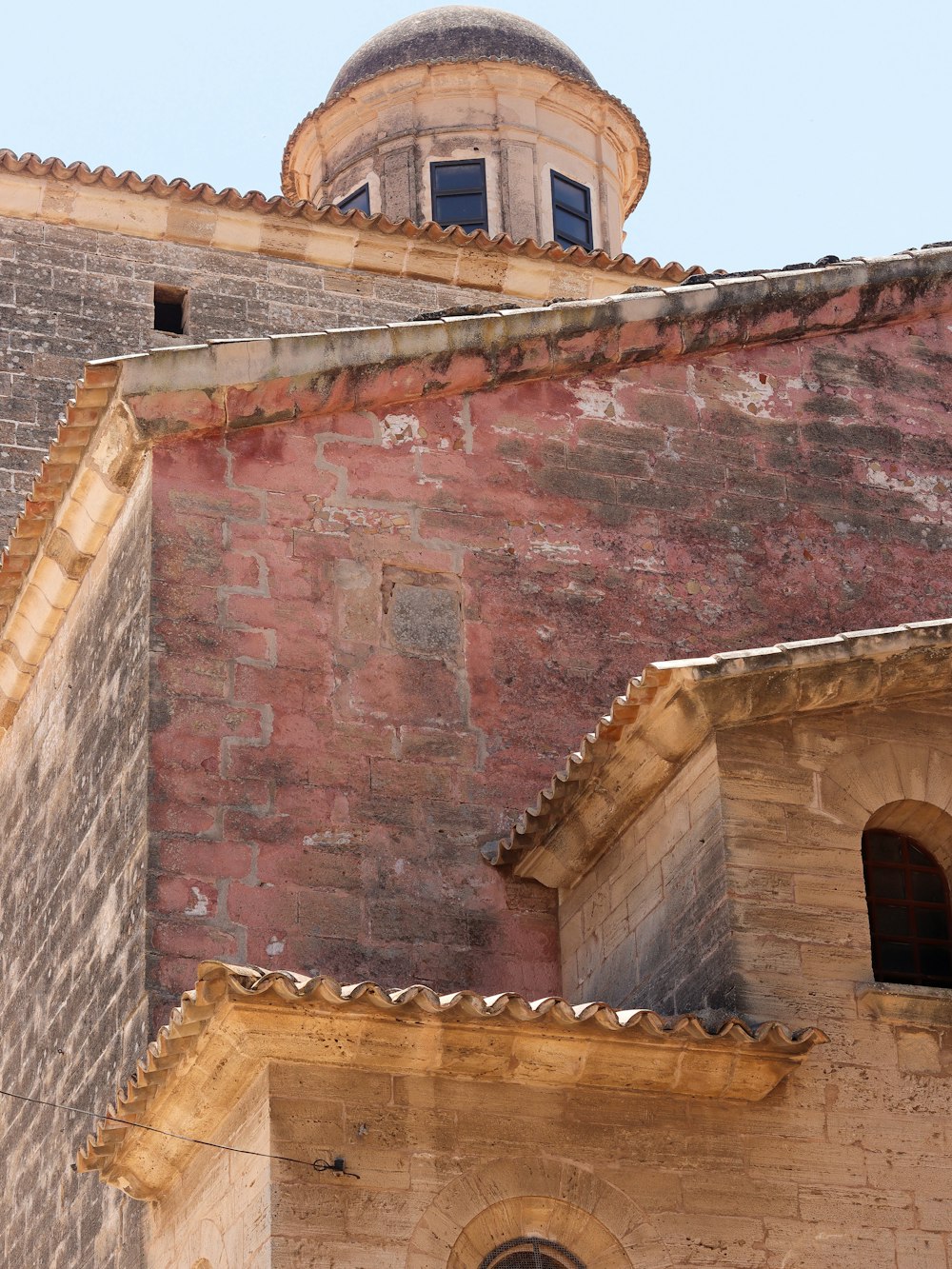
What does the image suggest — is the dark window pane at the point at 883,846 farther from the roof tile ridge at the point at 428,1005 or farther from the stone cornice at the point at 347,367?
the stone cornice at the point at 347,367

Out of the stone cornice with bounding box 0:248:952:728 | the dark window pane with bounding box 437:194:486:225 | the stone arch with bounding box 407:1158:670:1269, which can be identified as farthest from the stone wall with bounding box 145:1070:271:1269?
the dark window pane with bounding box 437:194:486:225

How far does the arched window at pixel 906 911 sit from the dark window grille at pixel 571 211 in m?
11.3

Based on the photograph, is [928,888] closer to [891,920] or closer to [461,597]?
[891,920]

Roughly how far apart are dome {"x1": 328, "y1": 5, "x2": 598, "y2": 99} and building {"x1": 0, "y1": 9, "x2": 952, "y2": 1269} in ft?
29.1

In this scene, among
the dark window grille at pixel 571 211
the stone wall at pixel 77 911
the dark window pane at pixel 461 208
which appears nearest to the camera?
the stone wall at pixel 77 911

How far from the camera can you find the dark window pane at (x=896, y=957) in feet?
32.5

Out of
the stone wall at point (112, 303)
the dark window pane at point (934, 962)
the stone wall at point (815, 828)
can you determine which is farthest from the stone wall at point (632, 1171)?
the stone wall at point (112, 303)

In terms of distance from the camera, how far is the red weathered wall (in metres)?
10.6

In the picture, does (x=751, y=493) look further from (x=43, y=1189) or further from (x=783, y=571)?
(x=43, y=1189)

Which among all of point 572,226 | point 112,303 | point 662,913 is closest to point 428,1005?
point 662,913

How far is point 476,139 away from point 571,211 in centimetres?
104

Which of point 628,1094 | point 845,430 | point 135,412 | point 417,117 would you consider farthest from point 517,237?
point 628,1094

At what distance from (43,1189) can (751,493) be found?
4.93m

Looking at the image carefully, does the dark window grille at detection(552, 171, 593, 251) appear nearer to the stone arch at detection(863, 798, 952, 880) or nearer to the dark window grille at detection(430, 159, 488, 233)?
the dark window grille at detection(430, 159, 488, 233)
